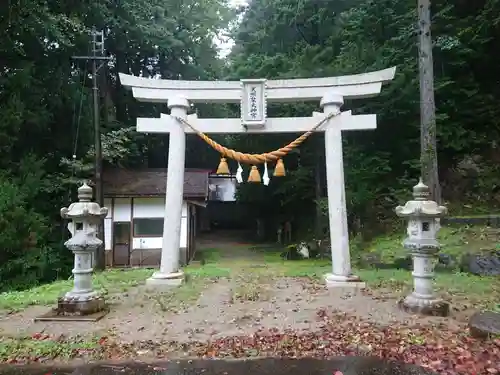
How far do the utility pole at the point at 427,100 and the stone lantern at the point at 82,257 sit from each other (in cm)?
905

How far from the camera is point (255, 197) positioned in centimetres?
2395

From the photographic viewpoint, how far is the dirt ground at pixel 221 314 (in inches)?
227

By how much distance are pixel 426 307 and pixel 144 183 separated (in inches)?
536

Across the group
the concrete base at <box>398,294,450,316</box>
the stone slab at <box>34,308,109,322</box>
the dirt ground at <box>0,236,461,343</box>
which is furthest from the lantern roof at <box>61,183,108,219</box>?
the concrete base at <box>398,294,450,316</box>

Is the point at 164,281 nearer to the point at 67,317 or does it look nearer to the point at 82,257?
the point at 82,257

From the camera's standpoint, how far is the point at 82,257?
6.84 metres

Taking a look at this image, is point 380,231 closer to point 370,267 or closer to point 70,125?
point 370,267

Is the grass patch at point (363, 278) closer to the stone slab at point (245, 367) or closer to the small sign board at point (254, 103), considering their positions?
the stone slab at point (245, 367)

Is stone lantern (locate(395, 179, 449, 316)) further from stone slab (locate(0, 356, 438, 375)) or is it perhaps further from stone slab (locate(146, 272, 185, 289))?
stone slab (locate(146, 272, 185, 289))

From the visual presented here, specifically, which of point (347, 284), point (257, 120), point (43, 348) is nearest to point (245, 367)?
point (43, 348)

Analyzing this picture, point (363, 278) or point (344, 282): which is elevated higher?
point (344, 282)

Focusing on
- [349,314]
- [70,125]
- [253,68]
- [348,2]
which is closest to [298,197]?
[253,68]

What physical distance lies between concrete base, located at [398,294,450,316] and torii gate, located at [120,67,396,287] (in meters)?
2.37

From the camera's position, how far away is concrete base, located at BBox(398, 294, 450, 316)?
621cm
